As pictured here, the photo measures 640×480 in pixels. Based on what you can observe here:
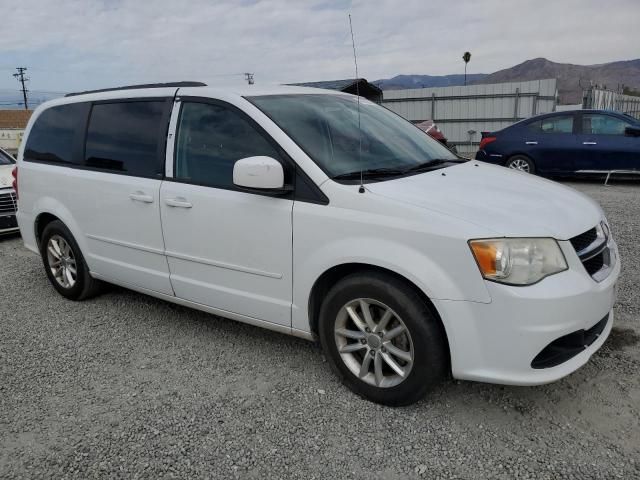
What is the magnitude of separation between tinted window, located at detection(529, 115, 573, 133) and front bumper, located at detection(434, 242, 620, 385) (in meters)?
8.59

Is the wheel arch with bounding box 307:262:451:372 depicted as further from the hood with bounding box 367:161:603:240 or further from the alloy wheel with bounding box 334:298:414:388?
the hood with bounding box 367:161:603:240

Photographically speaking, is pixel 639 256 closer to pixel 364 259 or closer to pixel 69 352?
pixel 364 259

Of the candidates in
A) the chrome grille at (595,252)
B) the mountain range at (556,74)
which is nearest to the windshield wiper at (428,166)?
the chrome grille at (595,252)

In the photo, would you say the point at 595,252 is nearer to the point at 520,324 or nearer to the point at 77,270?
the point at 520,324

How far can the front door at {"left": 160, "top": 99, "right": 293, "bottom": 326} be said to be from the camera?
10.2 ft

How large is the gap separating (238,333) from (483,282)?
81.9 inches

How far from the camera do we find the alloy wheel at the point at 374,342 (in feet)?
9.14

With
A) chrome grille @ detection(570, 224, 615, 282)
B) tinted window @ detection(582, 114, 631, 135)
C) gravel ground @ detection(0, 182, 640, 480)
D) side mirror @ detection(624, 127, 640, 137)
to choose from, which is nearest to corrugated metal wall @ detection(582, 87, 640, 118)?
tinted window @ detection(582, 114, 631, 135)

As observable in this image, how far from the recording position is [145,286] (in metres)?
3.98

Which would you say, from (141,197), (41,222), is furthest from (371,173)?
(41,222)

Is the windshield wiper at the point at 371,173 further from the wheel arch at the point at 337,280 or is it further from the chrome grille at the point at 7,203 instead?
the chrome grille at the point at 7,203

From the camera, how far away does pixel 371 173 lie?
10.1 ft

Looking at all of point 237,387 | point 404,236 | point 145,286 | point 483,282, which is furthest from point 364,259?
point 145,286

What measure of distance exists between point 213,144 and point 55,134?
1964mm
